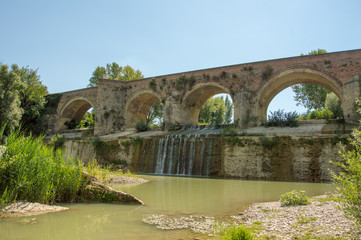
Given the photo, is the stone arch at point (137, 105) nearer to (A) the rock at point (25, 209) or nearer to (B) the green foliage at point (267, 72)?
(B) the green foliage at point (267, 72)

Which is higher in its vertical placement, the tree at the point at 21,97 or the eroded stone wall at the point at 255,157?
the tree at the point at 21,97

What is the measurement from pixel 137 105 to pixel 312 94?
844 inches

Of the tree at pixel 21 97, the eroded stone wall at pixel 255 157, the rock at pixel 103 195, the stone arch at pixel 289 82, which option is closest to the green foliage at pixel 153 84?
the eroded stone wall at pixel 255 157

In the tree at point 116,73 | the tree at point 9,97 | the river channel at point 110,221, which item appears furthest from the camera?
the tree at point 116,73

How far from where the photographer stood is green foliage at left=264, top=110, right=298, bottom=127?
597 inches

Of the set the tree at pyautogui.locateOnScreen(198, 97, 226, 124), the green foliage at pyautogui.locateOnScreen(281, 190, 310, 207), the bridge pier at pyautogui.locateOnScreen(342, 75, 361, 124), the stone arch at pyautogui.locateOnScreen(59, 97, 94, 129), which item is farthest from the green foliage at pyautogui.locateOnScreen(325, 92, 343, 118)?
the stone arch at pyautogui.locateOnScreen(59, 97, 94, 129)

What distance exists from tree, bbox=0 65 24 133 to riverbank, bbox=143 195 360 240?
19334mm

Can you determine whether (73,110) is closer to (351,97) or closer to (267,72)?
(267,72)

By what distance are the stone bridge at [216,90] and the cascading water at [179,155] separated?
4.25 m

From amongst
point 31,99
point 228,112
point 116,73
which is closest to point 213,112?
point 228,112

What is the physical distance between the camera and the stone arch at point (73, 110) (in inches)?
1048

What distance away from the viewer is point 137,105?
2362cm

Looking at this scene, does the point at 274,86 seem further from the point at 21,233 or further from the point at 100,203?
the point at 21,233

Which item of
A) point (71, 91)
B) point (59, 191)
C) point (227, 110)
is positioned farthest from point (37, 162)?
point (227, 110)
